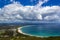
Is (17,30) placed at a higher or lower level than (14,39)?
higher

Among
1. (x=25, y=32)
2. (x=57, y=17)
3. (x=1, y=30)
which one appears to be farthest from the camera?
(x=25, y=32)

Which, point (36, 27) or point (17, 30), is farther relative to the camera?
point (17, 30)

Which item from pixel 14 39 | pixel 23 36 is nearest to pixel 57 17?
pixel 23 36

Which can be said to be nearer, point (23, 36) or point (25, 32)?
point (23, 36)

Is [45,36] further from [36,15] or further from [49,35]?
[36,15]

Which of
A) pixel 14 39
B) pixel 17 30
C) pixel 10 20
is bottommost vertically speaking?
pixel 14 39

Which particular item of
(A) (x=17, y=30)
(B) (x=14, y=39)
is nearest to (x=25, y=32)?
(A) (x=17, y=30)

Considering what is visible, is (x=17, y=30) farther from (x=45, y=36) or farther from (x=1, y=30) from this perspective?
(x=45, y=36)

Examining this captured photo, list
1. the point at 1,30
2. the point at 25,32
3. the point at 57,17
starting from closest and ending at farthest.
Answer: the point at 57,17, the point at 1,30, the point at 25,32

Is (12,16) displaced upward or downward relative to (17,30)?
upward
